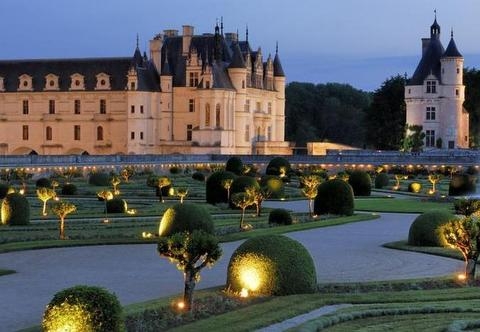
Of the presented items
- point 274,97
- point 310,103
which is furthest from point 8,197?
point 310,103

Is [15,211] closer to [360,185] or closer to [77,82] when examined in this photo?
[360,185]

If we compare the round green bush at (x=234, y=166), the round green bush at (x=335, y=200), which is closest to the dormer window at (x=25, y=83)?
Answer: the round green bush at (x=234, y=166)

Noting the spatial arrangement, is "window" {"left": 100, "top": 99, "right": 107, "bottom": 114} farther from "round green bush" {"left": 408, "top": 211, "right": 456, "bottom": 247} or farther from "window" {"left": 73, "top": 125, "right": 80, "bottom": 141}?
"round green bush" {"left": 408, "top": 211, "right": 456, "bottom": 247}

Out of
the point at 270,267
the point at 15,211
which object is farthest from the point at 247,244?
the point at 15,211

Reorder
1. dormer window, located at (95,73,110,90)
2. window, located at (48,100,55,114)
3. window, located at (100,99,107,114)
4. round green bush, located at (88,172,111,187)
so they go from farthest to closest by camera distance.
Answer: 1. window, located at (48,100,55,114)
2. window, located at (100,99,107,114)
3. dormer window, located at (95,73,110,90)
4. round green bush, located at (88,172,111,187)

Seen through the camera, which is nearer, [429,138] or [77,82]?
[429,138]

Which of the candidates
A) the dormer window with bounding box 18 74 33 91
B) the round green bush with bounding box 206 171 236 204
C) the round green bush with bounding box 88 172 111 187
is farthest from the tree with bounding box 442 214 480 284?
the dormer window with bounding box 18 74 33 91

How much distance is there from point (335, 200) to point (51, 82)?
51651mm

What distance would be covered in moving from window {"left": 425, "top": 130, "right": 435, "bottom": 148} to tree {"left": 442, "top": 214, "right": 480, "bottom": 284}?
6113cm

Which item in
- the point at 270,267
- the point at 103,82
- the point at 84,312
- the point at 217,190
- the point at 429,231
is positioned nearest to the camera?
the point at 84,312

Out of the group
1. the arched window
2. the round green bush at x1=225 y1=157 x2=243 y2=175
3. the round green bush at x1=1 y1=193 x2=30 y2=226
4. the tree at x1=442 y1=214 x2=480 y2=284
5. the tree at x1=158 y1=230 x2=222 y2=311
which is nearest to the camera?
the tree at x1=158 y1=230 x2=222 y2=311

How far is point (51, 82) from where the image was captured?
261 feet

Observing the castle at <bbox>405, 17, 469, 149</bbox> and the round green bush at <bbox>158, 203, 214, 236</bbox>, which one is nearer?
the round green bush at <bbox>158, 203, 214, 236</bbox>

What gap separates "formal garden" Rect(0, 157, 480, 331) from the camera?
13852mm
